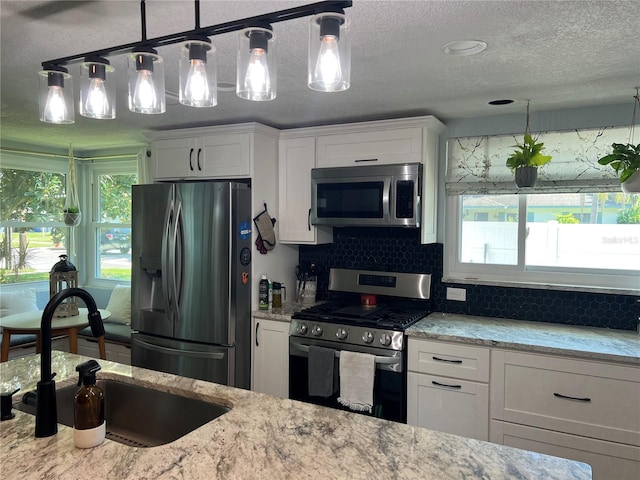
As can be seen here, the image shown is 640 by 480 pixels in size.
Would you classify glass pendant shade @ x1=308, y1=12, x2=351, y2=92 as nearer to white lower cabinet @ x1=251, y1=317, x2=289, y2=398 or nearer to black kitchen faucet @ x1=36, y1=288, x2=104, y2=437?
black kitchen faucet @ x1=36, y1=288, x2=104, y2=437

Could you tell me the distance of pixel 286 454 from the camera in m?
1.25

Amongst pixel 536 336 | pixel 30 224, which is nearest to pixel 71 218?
pixel 30 224

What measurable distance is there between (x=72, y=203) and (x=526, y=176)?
4.29 meters

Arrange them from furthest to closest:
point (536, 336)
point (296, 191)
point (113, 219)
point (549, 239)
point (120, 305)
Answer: point (113, 219), point (120, 305), point (296, 191), point (549, 239), point (536, 336)

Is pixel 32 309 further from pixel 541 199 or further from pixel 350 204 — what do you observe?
pixel 541 199

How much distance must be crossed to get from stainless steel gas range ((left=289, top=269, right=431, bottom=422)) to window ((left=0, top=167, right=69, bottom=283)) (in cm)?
319

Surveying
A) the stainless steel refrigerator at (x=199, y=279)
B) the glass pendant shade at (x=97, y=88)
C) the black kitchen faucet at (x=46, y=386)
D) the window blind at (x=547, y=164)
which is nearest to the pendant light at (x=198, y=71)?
the glass pendant shade at (x=97, y=88)

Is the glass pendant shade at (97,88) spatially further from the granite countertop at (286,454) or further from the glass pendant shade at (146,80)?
the granite countertop at (286,454)

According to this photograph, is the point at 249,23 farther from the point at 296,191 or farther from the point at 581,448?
the point at 581,448

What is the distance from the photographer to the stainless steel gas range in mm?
2814

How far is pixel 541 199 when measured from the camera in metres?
3.14

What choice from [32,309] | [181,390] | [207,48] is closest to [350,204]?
[181,390]

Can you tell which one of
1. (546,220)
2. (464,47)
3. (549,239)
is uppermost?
(464,47)

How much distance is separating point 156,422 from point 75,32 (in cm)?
151
